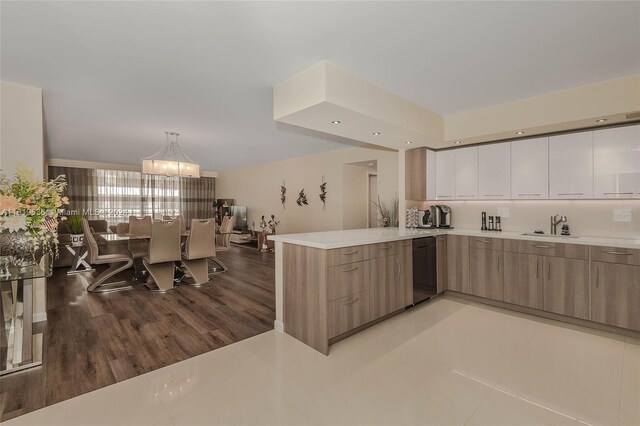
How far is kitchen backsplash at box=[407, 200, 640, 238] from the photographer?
3.17m

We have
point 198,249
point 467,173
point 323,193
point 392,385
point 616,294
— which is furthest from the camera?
point 323,193

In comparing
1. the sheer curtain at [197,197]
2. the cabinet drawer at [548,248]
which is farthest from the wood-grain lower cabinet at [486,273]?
the sheer curtain at [197,197]

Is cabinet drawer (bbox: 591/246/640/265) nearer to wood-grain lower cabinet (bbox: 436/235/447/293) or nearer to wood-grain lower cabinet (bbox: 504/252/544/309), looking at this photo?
wood-grain lower cabinet (bbox: 504/252/544/309)

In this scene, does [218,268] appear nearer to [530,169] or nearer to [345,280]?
[345,280]

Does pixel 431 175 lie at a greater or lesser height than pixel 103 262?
greater

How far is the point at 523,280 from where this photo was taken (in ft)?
10.9

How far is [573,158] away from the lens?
3.30 metres

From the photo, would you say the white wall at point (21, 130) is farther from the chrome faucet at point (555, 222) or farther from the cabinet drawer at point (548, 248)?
the chrome faucet at point (555, 222)

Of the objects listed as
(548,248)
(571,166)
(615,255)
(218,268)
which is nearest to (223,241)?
(218,268)

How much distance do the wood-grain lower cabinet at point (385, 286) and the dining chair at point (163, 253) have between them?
3.05 m

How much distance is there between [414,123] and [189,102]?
2.68 m

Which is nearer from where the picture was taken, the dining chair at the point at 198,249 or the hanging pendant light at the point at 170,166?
the dining chair at the point at 198,249

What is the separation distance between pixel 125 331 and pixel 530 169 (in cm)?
488

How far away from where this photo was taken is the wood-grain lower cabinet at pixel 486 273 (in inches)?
137
